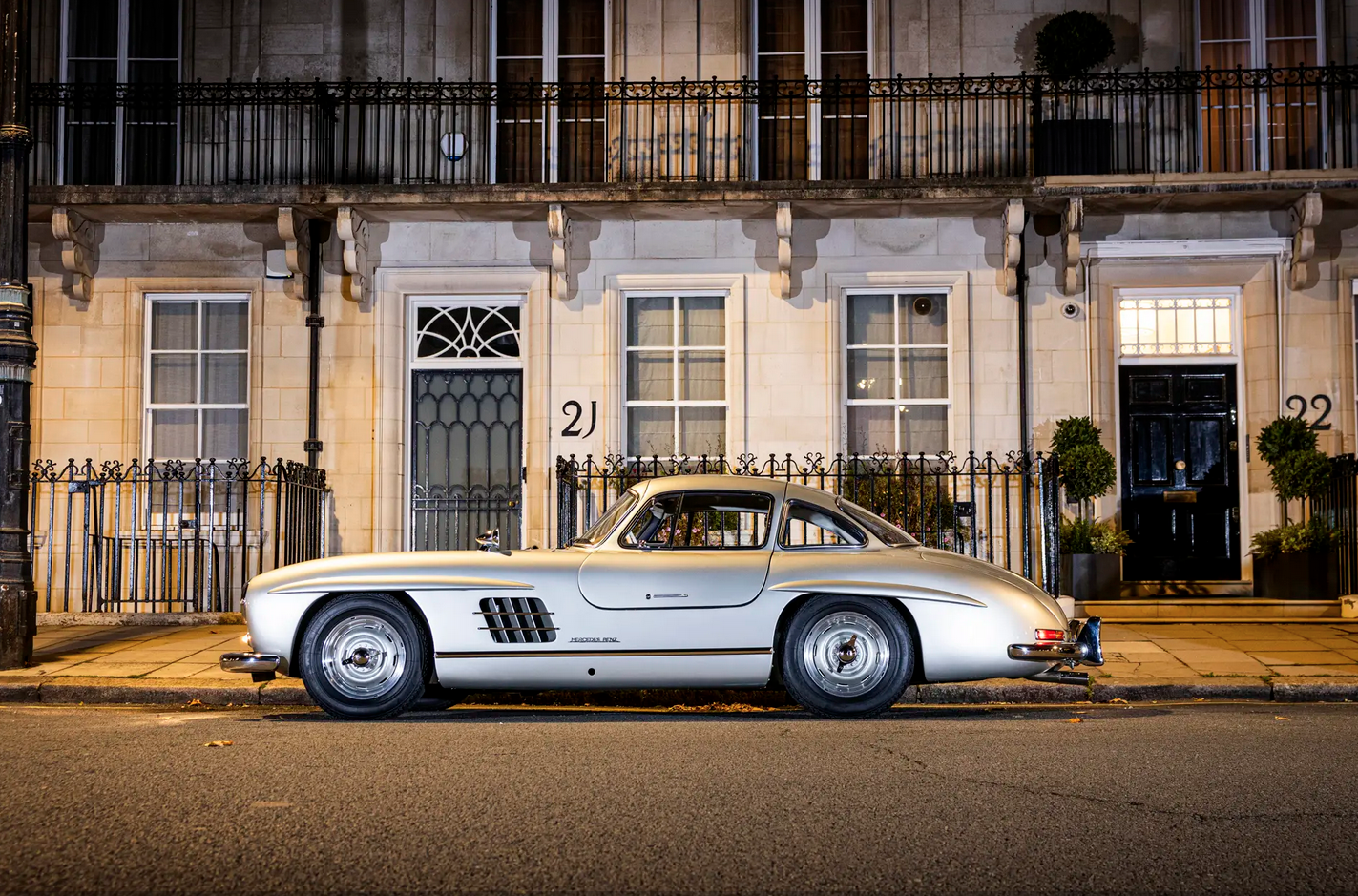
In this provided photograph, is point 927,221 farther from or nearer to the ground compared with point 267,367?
farther from the ground

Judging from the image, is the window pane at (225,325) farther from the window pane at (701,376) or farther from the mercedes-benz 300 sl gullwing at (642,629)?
the mercedes-benz 300 sl gullwing at (642,629)

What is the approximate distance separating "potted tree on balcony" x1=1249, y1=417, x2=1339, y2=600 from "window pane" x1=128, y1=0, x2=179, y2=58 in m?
12.3

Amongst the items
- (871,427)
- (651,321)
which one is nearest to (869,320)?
(871,427)

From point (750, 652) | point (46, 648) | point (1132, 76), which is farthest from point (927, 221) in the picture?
point (46, 648)

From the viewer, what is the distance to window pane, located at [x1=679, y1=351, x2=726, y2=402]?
50.1ft

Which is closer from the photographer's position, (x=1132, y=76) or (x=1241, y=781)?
(x=1241, y=781)

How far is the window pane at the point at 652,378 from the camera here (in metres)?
15.3

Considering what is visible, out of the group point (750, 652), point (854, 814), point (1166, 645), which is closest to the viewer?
point (854, 814)

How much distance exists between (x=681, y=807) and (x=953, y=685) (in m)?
4.44

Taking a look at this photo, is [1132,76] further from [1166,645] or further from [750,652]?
[750,652]

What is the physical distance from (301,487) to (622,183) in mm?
4408

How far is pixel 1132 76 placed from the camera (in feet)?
47.4

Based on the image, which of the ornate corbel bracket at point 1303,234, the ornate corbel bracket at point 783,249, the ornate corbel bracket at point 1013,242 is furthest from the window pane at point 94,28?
the ornate corbel bracket at point 1303,234

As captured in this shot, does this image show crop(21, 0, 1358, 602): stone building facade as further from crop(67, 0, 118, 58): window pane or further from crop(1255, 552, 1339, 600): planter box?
crop(1255, 552, 1339, 600): planter box
